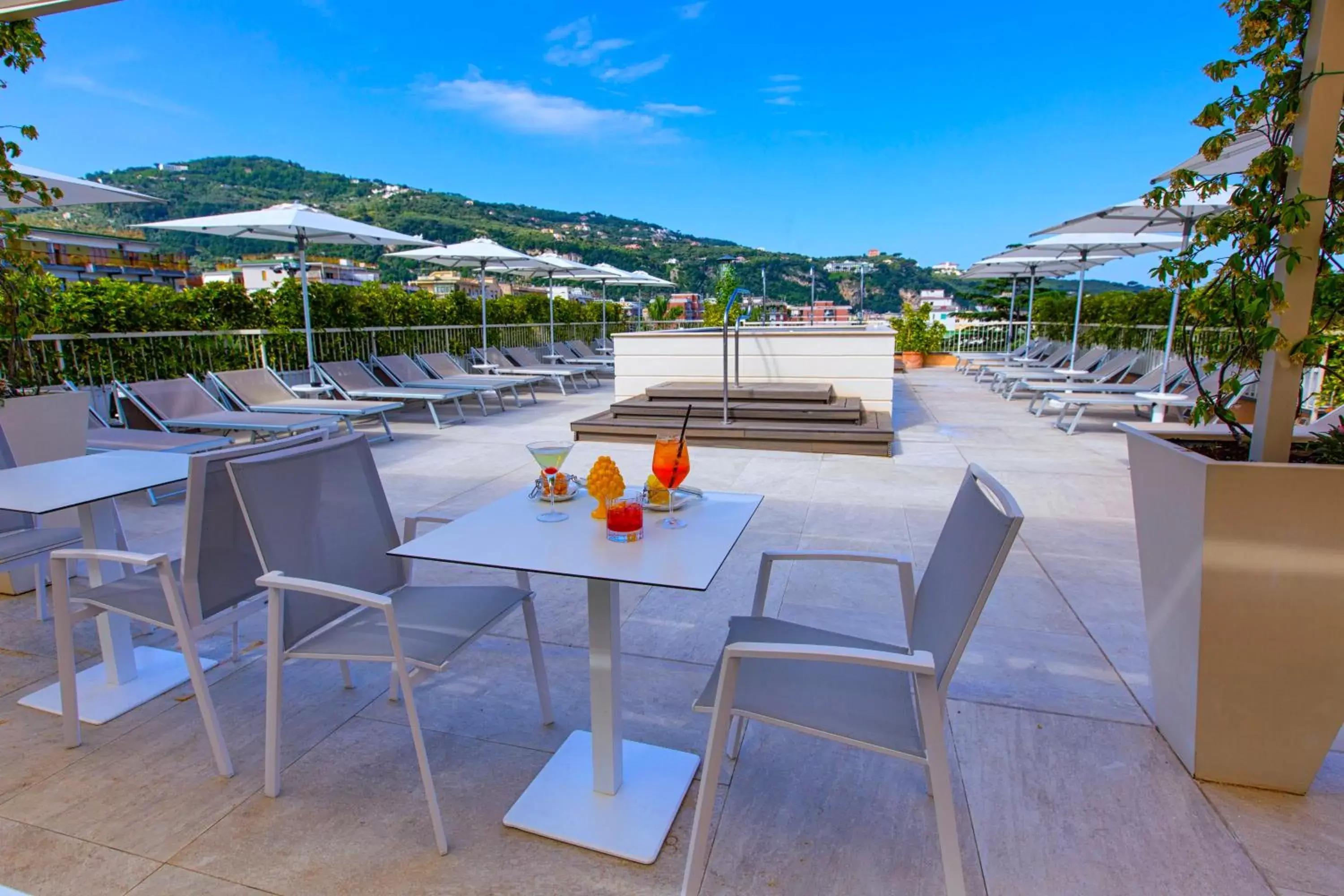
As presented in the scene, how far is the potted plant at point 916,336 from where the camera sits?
14.2 meters

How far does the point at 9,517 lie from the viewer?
8.52ft

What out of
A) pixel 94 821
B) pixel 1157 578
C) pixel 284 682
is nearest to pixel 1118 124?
pixel 1157 578

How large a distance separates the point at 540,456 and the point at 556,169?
132 feet

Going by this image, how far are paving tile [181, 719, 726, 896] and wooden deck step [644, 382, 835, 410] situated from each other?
16.9 ft

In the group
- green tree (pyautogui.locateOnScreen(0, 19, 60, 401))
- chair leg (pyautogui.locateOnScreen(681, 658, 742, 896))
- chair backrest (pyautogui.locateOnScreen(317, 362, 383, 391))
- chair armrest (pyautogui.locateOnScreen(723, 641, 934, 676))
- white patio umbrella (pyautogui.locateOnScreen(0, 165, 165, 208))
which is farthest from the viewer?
chair backrest (pyautogui.locateOnScreen(317, 362, 383, 391))

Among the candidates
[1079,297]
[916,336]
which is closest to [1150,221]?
[1079,297]

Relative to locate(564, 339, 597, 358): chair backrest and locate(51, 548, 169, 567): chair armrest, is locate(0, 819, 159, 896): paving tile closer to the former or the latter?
locate(51, 548, 169, 567): chair armrest

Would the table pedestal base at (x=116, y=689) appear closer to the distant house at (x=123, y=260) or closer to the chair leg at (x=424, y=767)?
the chair leg at (x=424, y=767)

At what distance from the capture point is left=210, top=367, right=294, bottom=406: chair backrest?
635 centimetres

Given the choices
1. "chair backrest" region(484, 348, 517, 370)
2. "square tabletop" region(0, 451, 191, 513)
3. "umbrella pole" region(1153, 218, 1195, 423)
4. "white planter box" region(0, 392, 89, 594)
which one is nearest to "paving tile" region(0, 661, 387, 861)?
"square tabletop" region(0, 451, 191, 513)

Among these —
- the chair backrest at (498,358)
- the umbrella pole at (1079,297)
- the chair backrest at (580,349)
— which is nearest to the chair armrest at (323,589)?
the chair backrest at (498,358)

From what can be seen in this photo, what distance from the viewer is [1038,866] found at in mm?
1479

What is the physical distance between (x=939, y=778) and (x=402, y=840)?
4.14 feet

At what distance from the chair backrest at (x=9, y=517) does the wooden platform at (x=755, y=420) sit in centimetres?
432
